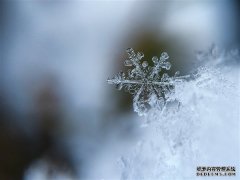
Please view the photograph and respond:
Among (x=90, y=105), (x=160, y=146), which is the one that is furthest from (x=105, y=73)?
(x=160, y=146)

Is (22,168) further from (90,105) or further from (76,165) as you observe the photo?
(90,105)

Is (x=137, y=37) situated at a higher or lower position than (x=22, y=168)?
higher

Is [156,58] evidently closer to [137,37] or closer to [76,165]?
[137,37]

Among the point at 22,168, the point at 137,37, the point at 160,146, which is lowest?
the point at 22,168

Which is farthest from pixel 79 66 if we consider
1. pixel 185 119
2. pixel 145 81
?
pixel 185 119
